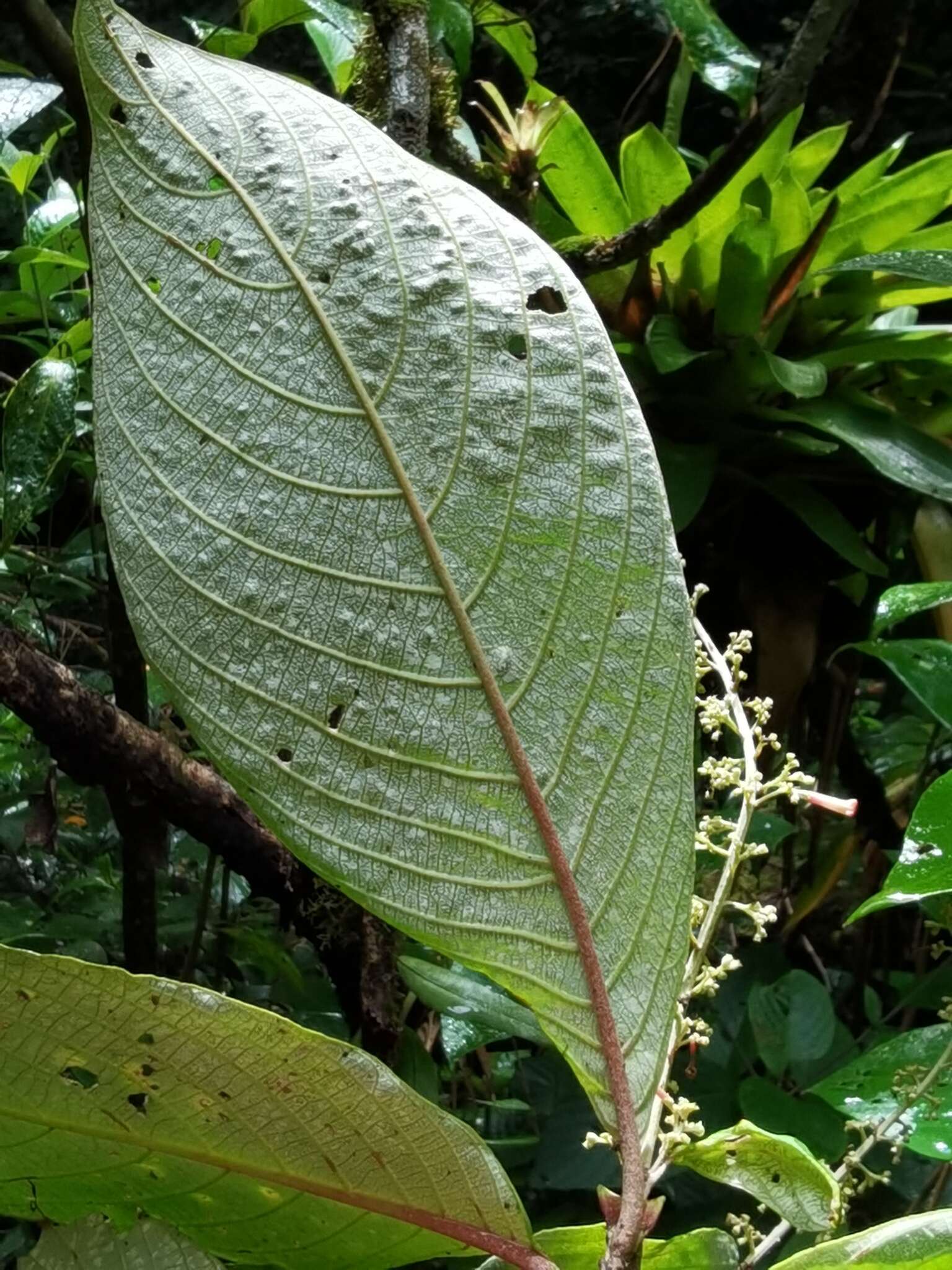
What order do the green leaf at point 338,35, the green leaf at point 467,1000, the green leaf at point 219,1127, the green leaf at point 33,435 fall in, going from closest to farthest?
the green leaf at point 219,1127 < the green leaf at point 467,1000 < the green leaf at point 33,435 < the green leaf at point 338,35

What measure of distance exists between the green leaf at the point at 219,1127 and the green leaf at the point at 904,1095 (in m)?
0.24

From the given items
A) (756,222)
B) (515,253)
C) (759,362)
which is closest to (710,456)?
(759,362)

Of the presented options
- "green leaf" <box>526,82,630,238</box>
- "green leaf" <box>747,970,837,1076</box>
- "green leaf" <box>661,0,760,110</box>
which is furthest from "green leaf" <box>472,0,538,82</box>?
"green leaf" <box>747,970,837,1076</box>

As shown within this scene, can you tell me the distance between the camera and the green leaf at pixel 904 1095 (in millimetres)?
421

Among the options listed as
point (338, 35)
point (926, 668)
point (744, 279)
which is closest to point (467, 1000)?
point (926, 668)

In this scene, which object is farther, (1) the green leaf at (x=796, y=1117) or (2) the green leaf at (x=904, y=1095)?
(1) the green leaf at (x=796, y=1117)

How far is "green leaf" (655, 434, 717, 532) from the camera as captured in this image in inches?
35.2

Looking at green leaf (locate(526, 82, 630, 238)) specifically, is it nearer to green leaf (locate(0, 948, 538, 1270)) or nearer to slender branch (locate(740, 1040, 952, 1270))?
slender branch (locate(740, 1040, 952, 1270))

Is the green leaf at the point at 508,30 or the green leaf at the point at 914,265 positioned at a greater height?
the green leaf at the point at 508,30

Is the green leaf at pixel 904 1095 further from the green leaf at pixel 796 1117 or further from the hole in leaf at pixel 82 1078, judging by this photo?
the hole in leaf at pixel 82 1078

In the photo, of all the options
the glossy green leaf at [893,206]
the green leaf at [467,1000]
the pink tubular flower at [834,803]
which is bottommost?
the green leaf at [467,1000]

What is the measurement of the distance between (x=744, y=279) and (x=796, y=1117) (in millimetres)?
679

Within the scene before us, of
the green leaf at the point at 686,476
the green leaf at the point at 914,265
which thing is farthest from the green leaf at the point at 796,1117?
the green leaf at the point at 914,265

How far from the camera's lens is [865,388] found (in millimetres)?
1062
